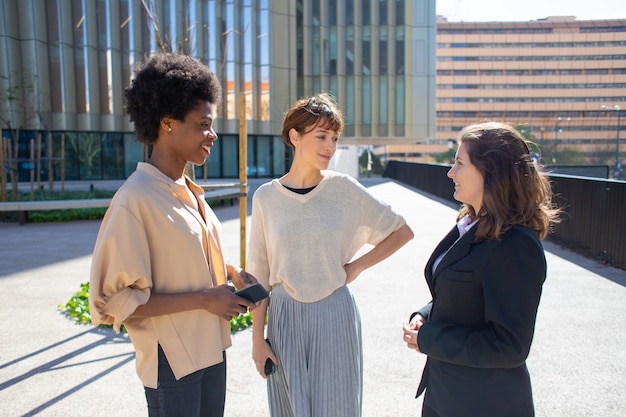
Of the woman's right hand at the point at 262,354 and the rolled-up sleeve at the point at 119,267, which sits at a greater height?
the rolled-up sleeve at the point at 119,267

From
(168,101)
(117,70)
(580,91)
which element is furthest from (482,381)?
(580,91)

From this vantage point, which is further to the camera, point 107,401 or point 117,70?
point 117,70

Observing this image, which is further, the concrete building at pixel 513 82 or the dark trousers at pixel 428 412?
the concrete building at pixel 513 82

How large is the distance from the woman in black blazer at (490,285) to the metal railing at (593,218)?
705 centimetres

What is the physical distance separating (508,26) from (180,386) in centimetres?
11828

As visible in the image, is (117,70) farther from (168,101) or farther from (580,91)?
(580,91)

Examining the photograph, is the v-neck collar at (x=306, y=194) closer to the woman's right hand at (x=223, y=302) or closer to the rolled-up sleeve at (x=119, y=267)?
the woman's right hand at (x=223, y=302)

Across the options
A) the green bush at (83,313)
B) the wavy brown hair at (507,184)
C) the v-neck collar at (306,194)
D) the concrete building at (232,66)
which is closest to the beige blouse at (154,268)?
the v-neck collar at (306,194)

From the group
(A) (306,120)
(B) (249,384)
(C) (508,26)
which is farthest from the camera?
(C) (508,26)

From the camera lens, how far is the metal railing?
7.82 meters

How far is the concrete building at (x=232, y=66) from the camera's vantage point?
28000mm

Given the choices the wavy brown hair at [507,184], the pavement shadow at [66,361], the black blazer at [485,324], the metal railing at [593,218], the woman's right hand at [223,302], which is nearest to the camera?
the black blazer at [485,324]

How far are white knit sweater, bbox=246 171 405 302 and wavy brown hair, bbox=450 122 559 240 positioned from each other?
0.69 m

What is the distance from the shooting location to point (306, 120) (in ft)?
7.77
